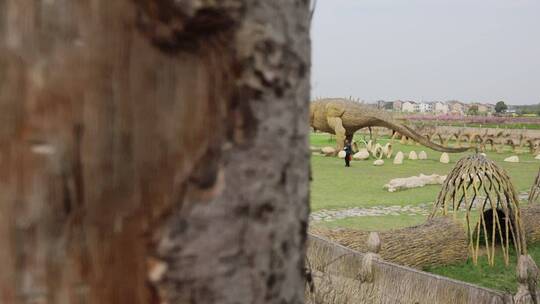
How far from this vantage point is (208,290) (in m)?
0.53

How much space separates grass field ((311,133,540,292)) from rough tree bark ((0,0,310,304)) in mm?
4258

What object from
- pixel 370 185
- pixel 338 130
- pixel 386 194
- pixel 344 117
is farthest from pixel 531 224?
pixel 344 117

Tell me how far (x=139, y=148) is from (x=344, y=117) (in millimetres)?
17964

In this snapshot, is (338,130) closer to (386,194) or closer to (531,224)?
(386,194)

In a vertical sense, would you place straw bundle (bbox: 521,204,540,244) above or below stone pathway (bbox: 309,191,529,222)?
above

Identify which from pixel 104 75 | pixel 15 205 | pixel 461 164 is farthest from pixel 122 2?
pixel 461 164

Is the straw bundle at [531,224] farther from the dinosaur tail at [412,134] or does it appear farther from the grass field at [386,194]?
the dinosaur tail at [412,134]

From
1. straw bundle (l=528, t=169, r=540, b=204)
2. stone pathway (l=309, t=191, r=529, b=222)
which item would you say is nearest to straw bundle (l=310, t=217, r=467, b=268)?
stone pathway (l=309, t=191, r=529, b=222)

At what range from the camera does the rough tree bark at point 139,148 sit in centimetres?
47

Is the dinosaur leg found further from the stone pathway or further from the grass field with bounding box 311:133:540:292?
the stone pathway

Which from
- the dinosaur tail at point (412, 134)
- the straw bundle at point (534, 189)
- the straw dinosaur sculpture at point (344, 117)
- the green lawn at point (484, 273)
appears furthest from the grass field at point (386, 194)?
the straw bundle at point (534, 189)

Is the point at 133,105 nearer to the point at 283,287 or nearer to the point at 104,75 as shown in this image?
the point at 104,75

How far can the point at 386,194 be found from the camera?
419 inches

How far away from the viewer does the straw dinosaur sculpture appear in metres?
17.7
